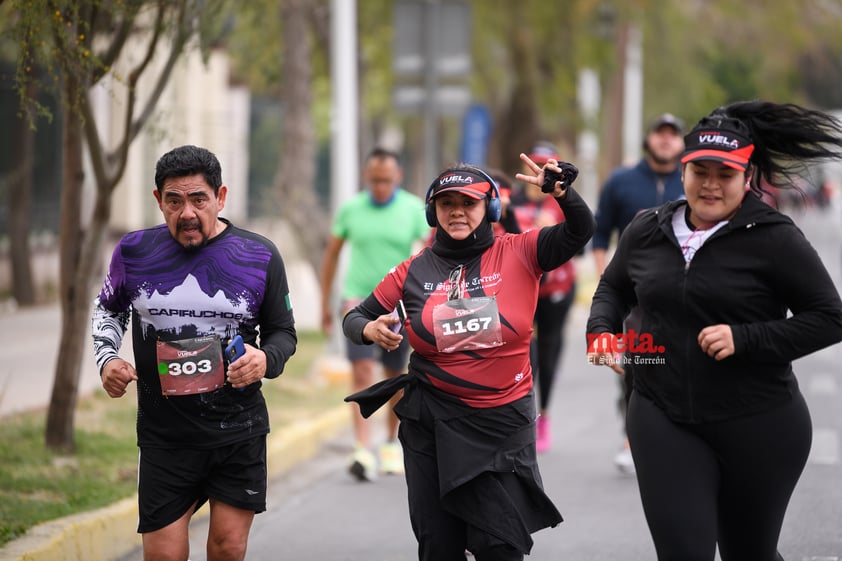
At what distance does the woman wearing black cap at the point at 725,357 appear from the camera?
174 inches

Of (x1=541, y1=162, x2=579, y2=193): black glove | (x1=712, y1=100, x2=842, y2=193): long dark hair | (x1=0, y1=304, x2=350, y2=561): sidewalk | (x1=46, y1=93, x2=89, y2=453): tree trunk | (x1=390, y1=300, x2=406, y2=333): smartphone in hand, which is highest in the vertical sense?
(x1=712, y1=100, x2=842, y2=193): long dark hair

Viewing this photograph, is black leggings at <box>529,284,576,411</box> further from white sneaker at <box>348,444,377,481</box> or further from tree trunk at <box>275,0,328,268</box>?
tree trunk at <box>275,0,328,268</box>

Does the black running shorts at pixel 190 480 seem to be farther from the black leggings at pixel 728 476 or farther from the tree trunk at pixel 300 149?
the tree trunk at pixel 300 149

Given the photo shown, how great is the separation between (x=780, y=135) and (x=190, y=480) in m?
2.48

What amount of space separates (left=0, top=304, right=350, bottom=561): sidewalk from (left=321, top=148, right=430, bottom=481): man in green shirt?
0.72 metres

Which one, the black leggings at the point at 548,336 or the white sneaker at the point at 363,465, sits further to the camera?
the black leggings at the point at 548,336

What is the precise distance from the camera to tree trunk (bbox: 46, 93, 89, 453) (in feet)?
27.1

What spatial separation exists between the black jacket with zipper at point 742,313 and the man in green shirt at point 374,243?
4342 millimetres

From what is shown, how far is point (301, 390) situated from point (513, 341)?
7.09 metres

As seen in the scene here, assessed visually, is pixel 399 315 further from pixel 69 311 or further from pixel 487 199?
pixel 69 311

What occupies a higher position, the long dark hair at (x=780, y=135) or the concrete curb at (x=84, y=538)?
the long dark hair at (x=780, y=135)

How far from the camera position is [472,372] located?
5.09m

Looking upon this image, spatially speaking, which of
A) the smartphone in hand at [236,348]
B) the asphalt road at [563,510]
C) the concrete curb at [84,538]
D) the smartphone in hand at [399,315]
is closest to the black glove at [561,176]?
the smartphone in hand at [399,315]

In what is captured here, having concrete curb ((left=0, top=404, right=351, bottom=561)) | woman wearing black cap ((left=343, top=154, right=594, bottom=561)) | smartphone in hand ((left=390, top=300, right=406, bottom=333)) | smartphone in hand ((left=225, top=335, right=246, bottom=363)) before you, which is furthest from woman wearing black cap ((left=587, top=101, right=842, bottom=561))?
concrete curb ((left=0, top=404, right=351, bottom=561))
